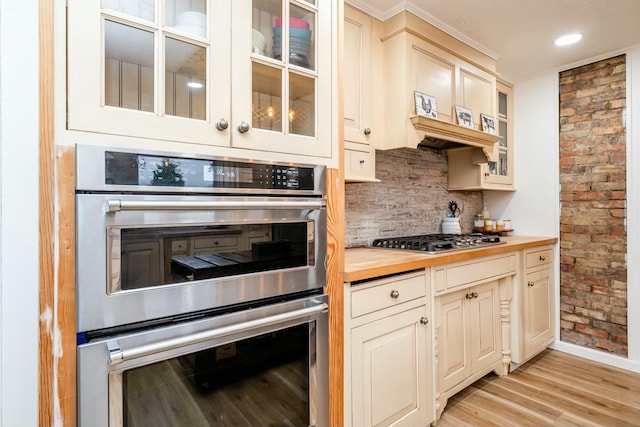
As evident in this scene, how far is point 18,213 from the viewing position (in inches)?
29.7

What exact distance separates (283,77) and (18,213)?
85 centimetres

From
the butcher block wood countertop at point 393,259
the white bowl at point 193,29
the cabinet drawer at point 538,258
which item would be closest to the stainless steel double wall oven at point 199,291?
the butcher block wood countertop at point 393,259

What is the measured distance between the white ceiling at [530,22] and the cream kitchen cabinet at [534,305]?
4.92 ft

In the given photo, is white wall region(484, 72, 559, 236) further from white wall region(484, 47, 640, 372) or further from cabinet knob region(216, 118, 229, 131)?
cabinet knob region(216, 118, 229, 131)

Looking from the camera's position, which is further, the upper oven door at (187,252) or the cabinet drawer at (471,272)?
the cabinet drawer at (471,272)

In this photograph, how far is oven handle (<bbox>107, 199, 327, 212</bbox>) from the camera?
2.78 feet

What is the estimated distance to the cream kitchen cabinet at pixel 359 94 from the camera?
1.83m

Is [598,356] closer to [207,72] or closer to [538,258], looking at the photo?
[538,258]

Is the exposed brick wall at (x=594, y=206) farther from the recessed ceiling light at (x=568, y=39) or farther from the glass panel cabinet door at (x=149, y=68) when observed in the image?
the glass panel cabinet door at (x=149, y=68)

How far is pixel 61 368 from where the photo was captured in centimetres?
80

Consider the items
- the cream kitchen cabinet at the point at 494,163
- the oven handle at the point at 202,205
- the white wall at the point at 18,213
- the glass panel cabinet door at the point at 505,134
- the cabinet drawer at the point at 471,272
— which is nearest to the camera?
the white wall at the point at 18,213

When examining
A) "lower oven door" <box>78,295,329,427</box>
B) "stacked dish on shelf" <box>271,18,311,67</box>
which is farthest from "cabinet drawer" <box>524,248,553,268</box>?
"stacked dish on shelf" <box>271,18,311,67</box>

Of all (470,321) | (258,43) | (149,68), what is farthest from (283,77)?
(470,321)

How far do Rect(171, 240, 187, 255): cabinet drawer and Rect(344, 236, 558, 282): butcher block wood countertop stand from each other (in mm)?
643
